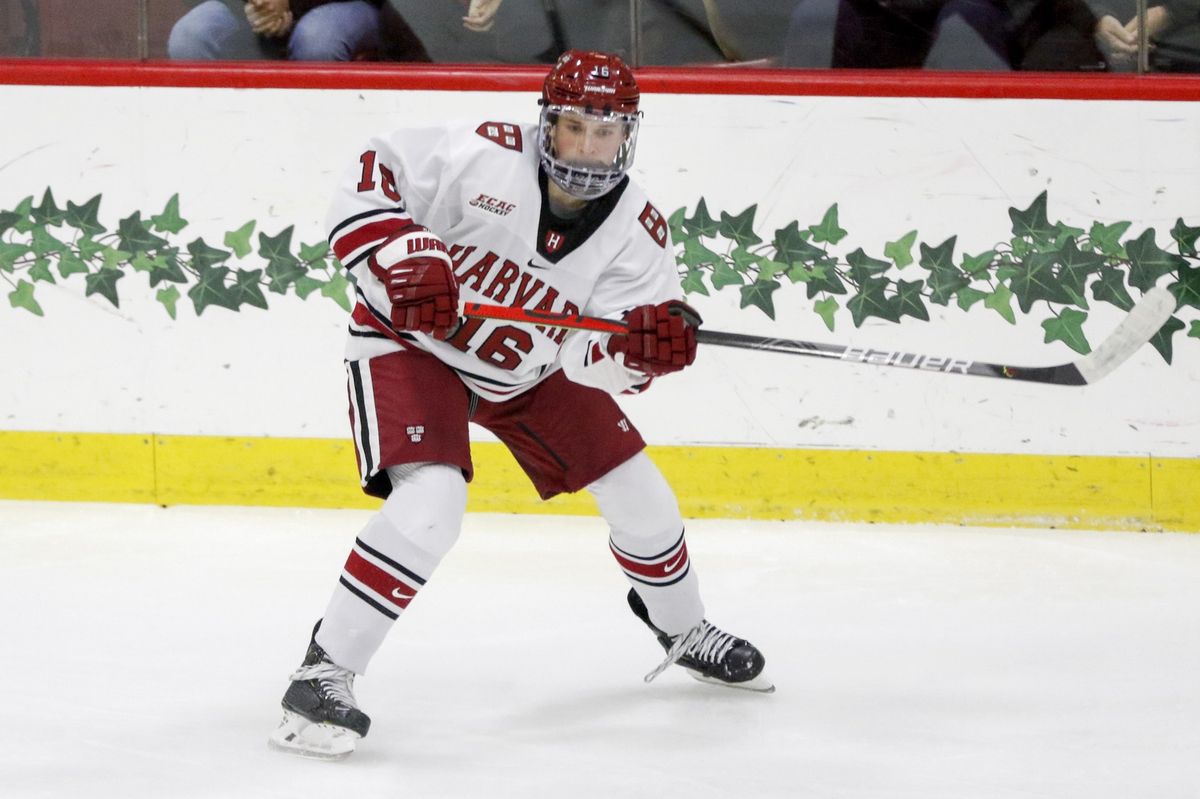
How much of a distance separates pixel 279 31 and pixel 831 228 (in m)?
1.48

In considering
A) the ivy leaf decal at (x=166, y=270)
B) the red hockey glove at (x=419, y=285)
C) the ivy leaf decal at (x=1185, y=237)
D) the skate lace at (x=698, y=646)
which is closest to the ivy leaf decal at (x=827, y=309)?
the ivy leaf decal at (x=1185, y=237)

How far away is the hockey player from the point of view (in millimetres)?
2096

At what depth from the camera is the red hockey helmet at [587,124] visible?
2.16 metres

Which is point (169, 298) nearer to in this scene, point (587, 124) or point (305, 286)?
point (305, 286)

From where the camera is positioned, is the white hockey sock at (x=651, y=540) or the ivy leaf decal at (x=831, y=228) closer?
the white hockey sock at (x=651, y=540)

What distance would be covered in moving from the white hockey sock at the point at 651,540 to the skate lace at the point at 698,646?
0.01 meters

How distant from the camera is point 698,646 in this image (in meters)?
2.46

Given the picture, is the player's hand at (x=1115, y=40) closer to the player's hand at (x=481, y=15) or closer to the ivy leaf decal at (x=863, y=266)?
the ivy leaf decal at (x=863, y=266)

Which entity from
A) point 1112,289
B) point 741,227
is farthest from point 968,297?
point 741,227

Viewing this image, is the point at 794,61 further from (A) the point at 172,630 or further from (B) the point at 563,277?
(A) the point at 172,630

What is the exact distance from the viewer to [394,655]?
2645mm

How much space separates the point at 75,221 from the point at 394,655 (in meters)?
1.77

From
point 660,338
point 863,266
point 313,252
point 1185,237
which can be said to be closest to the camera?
point 660,338

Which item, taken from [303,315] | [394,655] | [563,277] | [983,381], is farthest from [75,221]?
[983,381]
